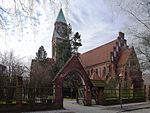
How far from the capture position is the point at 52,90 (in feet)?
81.5

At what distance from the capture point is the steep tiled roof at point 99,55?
57.9m

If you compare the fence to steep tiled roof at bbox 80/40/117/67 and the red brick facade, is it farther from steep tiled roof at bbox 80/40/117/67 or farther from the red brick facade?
steep tiled roof at bbox 80/40/117/67

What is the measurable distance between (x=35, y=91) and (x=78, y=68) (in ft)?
18.9

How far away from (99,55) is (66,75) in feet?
122

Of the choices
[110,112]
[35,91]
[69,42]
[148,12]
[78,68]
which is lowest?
[110,112]

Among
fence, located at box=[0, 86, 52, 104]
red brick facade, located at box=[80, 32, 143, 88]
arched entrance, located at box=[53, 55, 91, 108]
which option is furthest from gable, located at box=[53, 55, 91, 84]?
red brick facade, located at box=[80, 32, 143, 88]

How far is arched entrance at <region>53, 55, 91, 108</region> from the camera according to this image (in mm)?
24391

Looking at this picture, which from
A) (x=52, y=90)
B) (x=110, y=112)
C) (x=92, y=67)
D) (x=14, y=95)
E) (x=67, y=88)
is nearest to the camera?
(x=110, y=112)

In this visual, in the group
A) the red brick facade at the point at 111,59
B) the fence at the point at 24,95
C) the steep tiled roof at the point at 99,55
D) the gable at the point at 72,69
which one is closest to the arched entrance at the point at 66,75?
the gable at the point at 72,69

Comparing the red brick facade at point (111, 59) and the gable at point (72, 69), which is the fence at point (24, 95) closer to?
the gable at point (72, 69)

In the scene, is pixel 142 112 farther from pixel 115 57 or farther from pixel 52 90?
pixel 115 57

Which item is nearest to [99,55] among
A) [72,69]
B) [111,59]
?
[111,59]

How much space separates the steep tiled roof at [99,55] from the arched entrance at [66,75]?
29742 mm

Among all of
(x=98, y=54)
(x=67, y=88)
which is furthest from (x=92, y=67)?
(x=67, y=88)
